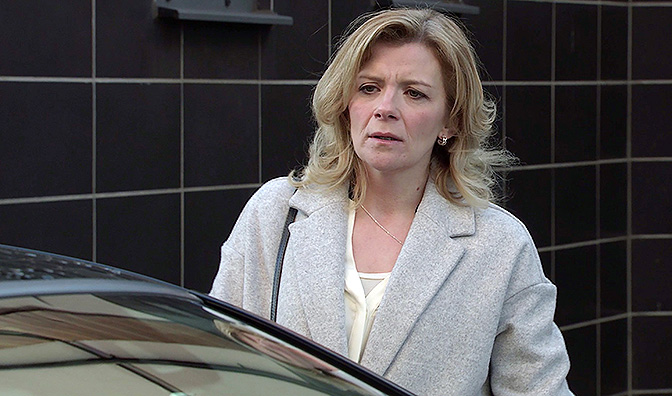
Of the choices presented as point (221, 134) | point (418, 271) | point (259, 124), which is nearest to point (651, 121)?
point (259, 124)

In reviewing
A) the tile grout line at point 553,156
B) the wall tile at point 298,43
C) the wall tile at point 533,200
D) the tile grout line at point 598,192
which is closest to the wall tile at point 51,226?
the wall tile at point 298,43

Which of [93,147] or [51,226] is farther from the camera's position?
[93,147]

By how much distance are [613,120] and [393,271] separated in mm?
4058

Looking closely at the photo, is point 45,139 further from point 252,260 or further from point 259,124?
point 252,260

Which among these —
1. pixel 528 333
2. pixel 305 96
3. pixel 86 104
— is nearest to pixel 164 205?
pixel 86 104

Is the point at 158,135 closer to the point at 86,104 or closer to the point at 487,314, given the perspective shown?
the point at 86,104

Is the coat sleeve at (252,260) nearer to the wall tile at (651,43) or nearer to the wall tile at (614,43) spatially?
the wall tile at (614,43)

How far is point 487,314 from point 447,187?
0.37 metres

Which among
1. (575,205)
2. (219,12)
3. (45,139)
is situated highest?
(219,12)

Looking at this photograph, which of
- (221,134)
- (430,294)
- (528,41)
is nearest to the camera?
(430,294)

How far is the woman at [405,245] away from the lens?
8.83 ft

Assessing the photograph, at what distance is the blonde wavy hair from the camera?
2.82 meters

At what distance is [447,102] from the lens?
2.89 metres

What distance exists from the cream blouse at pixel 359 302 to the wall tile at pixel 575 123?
364cm
